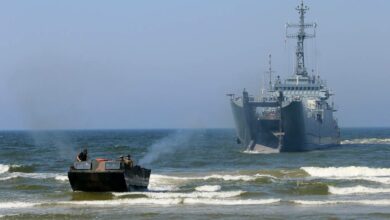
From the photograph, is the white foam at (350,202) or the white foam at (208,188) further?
the white foam at (208,188)

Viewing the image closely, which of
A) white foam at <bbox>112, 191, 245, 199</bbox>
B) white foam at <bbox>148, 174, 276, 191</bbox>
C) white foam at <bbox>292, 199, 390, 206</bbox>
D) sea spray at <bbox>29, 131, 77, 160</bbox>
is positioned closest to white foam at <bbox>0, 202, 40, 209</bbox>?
white foam at <bbox>112, 191, 245, 199</bbox>

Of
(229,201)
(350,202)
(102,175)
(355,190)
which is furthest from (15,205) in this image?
(355,190)

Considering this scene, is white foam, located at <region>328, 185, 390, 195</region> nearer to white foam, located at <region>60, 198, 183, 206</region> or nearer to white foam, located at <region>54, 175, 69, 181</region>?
white foam, located at <region>60, 198, 183, 206</region>

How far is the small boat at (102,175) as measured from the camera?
111 ft

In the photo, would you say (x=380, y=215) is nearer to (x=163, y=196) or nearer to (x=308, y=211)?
(x=308, y=211)

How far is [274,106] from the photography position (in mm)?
77688

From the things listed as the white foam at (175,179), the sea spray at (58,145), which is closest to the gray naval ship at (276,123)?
the sea spray at (58,145)

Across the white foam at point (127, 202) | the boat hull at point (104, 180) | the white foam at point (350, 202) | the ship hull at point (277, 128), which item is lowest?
the white foam at point (127, 202)

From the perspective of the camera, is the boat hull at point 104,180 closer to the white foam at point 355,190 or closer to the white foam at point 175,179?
the white foam at point 175,179

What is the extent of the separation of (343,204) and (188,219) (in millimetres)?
7193

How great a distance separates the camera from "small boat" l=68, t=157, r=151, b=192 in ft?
111

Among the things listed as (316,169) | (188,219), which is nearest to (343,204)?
(188,219)

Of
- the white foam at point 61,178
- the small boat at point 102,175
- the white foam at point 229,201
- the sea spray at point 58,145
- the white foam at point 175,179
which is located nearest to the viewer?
the white foam at point 229,201

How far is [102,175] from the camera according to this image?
3406 centimetres
